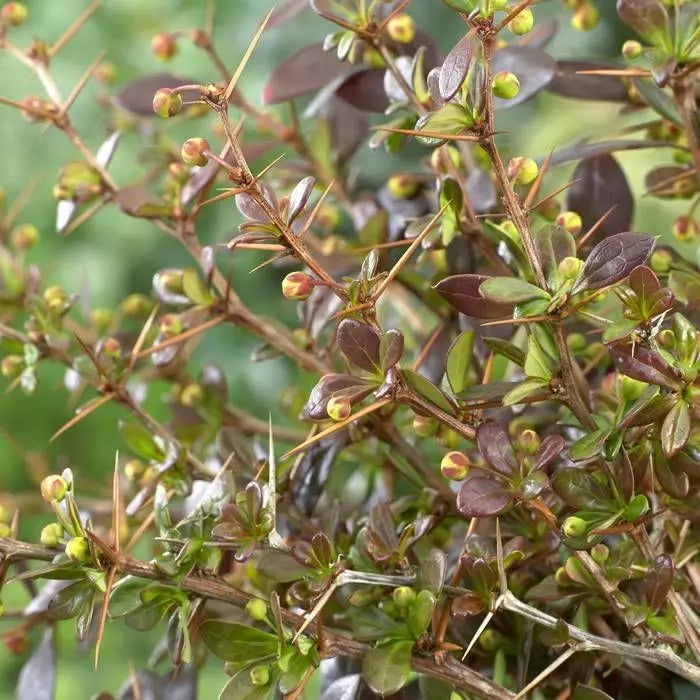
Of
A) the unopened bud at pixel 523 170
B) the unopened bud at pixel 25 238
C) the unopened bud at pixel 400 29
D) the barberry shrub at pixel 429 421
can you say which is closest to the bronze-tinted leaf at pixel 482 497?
the barberry shrub at pixel 429 421

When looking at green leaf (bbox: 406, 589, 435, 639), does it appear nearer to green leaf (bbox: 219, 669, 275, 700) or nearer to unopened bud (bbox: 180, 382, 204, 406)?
green leaf (bbox: 219, 669, 275, 700)

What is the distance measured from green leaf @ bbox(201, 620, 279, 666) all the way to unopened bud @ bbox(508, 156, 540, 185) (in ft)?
0.58

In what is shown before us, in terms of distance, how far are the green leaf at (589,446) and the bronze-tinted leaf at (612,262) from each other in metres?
0.05

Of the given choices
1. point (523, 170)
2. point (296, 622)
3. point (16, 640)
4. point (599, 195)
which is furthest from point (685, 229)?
point (16, 640)

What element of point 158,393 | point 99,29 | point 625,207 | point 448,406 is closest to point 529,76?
point 625,207

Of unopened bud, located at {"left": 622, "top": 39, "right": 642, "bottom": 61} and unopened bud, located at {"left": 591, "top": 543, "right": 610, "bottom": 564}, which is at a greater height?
unopened bud, located at {"left": 622, "top": 39, "right": 642, "bottom": 61}

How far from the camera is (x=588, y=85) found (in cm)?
47

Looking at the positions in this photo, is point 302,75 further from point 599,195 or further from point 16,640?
point 16,640

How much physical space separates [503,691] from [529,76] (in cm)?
26

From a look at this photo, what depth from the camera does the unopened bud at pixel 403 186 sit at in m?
0.49

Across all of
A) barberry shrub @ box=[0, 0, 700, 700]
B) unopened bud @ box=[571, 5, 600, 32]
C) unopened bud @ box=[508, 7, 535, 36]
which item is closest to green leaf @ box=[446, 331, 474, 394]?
barberry shrub @ box=[0, 0, 700, 700]

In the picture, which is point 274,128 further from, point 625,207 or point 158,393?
point 158,393

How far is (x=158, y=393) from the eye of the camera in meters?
0.97

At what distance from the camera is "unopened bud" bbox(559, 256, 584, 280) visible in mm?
294
